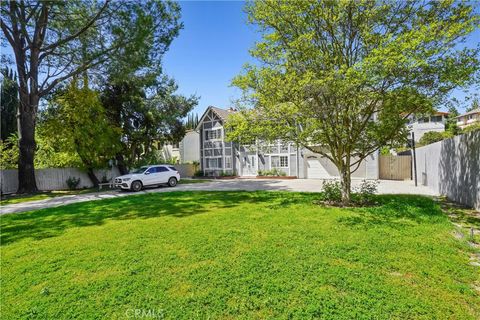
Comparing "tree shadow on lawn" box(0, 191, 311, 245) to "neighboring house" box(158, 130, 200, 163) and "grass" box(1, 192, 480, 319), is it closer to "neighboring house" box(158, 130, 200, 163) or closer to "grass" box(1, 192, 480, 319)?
"grass" box(1, 192, 480, 319)

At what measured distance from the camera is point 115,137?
18.4m

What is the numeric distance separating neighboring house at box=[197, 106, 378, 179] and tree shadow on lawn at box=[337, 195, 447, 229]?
469 inches

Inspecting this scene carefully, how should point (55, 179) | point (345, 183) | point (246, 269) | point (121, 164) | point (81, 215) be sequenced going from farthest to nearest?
point (121, 164), point (55, 179), point (345, 183), point (81, 215), point (246, 269)

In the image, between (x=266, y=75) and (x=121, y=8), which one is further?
(x=121, y=8)

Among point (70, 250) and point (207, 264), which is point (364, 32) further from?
point (70, 250)

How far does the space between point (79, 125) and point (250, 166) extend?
16247 mm

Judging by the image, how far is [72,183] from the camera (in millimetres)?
18766

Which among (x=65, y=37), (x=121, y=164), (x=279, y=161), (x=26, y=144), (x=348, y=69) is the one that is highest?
(x=65, y=37)

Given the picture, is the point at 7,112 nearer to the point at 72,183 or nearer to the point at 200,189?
the point at 72,183

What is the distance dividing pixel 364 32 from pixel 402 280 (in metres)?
7.26

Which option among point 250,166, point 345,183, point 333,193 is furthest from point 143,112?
point 345,183

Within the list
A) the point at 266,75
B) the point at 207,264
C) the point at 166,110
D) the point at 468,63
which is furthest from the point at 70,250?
the point at 166,110

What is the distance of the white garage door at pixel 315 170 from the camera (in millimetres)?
22905

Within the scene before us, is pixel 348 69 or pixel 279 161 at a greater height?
pixel 348 69
